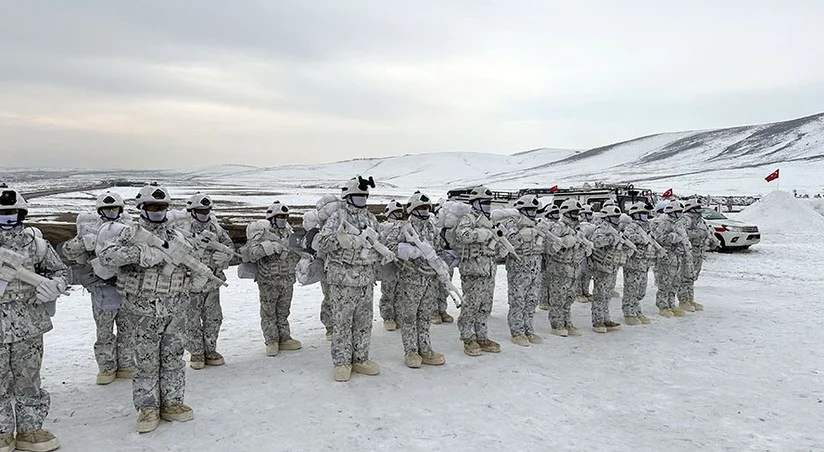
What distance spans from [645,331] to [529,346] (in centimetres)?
222

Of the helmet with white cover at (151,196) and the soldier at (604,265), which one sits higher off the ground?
the helmet with white cover at (151,196)

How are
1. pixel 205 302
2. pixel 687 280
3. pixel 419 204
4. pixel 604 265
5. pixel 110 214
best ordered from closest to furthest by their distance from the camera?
pixel 110 214 < pixel 205 302 < pixel 419 204 < pixel 604 265 < pixel 687 280

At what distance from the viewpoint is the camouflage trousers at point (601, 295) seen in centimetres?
892

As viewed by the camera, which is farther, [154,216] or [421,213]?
[421,213]

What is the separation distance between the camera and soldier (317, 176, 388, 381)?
6289 mm

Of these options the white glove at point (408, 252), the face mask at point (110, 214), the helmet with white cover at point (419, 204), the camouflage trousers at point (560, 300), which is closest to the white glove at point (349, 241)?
the white glove at point (408, 252)

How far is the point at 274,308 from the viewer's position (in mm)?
7508

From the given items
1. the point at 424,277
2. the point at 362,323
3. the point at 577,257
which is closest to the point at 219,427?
the point at 362,323

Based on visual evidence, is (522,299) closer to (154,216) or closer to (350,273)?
(350,273)

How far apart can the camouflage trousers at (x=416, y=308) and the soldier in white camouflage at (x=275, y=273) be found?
1.52 metres

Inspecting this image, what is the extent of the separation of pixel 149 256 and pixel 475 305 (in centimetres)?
420

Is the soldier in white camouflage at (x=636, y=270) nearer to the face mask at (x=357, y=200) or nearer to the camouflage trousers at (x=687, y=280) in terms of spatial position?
the camouflage trousers at (x=687, y=280)

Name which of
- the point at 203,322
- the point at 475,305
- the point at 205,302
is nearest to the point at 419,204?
the point at 475,305

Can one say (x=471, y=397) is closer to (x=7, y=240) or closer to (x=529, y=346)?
(x=529, y=346)
